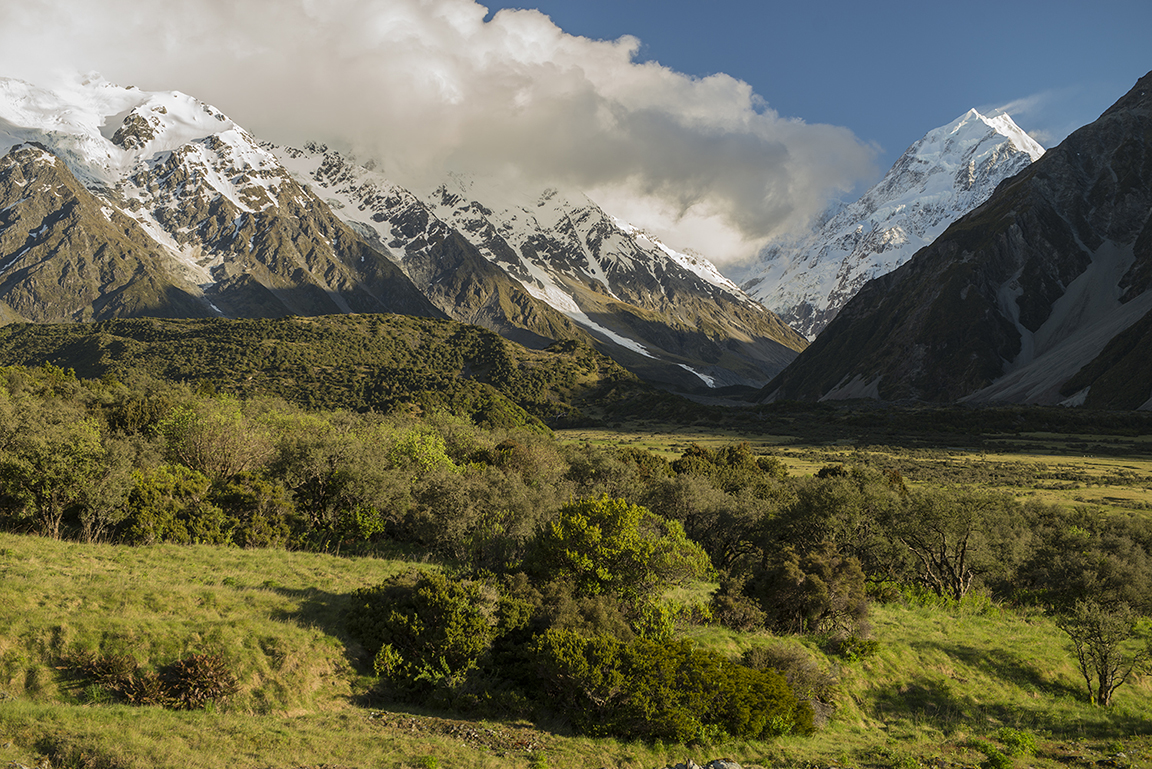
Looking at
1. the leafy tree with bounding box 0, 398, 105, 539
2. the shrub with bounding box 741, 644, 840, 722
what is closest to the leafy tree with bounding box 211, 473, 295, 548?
the leafy tree with bounding box 0, 398, 105, 539

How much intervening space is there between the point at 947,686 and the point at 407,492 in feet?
121

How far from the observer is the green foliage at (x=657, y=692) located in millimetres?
25391

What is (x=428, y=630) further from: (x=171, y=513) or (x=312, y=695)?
(x=171, y=513)

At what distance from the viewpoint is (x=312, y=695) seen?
2486 centimetres

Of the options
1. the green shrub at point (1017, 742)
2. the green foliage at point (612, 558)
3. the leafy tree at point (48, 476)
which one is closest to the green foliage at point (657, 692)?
the green foliage at point (612, 558)

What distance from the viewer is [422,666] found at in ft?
88.6

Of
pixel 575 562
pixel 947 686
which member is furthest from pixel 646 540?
pixel 947 686

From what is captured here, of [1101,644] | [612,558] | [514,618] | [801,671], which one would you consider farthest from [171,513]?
[1101,644]

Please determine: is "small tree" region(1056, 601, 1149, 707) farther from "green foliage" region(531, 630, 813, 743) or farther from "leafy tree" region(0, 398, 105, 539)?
"leafy tree" region(0, 398, 105, 539)

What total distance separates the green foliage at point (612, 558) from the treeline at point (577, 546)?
11 cm

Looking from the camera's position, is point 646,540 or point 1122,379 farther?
point 1122,379

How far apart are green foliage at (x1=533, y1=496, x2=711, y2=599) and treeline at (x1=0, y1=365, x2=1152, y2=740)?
11 centimetres

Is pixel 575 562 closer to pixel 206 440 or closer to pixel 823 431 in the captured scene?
pixel 206 440

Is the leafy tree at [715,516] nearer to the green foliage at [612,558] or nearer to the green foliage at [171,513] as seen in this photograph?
the green foliage at [612,558]
